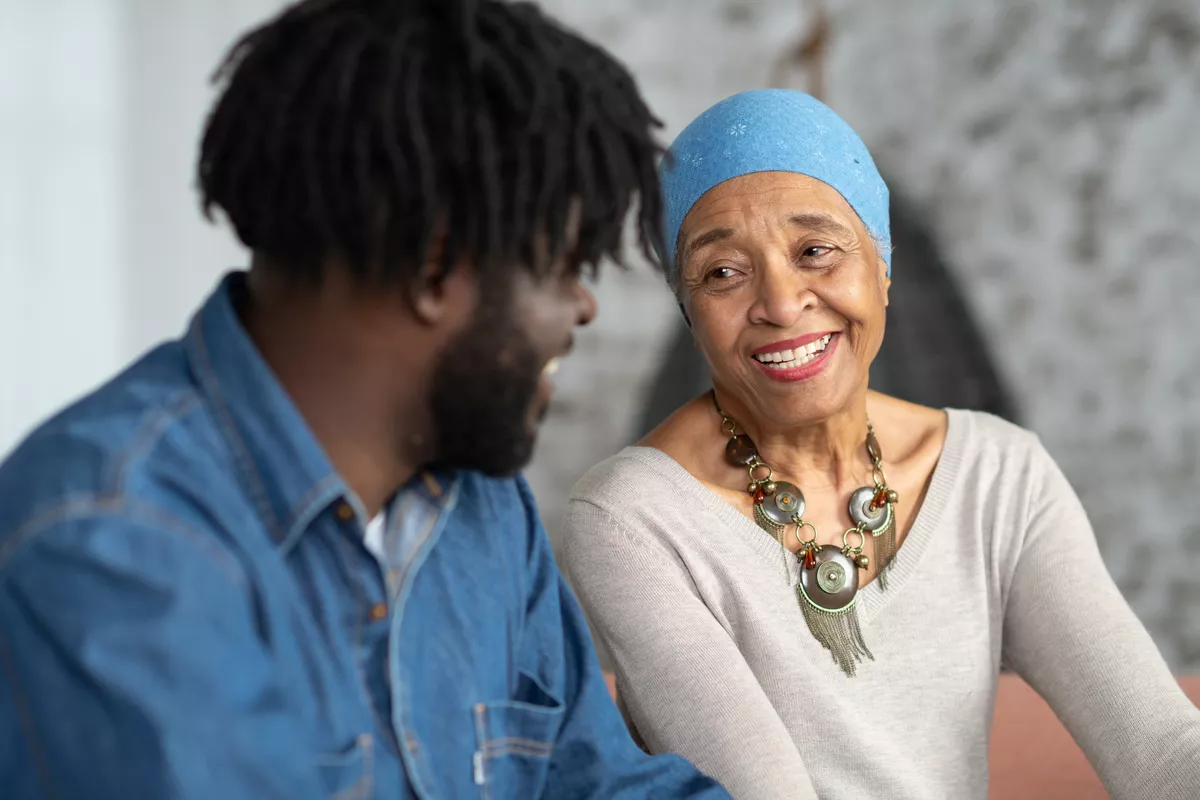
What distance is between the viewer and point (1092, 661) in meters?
1.46

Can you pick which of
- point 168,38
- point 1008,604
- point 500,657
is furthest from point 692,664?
point 168,38

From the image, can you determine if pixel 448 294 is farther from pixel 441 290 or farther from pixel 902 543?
pixel 902 543

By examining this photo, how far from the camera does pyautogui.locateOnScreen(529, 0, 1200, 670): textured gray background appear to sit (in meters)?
3.85

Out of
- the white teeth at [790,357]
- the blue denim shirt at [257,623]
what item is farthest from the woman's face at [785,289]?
the blue denim shirt at [257,623]

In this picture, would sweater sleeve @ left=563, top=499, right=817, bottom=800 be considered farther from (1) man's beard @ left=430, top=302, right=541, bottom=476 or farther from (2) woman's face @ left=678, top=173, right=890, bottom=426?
(1) man's beard @ left=430, top=302, right=541, bottom=476

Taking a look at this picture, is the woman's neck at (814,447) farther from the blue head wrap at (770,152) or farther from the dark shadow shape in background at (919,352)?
the dark shadow shape in background at (919,352)

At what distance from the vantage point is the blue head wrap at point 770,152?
4.86 ft

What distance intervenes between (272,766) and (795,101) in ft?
3.47

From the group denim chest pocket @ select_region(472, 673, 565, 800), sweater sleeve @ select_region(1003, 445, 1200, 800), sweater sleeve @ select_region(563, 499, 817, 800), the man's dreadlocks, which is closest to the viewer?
the man's dreadlocks

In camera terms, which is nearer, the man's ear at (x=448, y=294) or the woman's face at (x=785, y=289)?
the man's ear at (x=448, y=294)

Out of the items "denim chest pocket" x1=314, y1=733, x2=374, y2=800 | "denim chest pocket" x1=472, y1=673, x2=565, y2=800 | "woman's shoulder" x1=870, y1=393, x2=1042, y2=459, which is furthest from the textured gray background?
"denim chest pocket" x1=314, y1=733, x2=374, y2=800

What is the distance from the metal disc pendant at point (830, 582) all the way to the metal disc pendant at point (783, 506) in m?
0.06

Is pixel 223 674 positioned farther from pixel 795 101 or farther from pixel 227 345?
pixel 795 101

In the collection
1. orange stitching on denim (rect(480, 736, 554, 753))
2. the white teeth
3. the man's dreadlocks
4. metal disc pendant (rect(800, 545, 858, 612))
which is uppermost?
the man's dreadlocks
